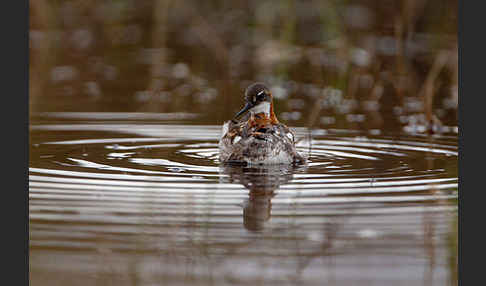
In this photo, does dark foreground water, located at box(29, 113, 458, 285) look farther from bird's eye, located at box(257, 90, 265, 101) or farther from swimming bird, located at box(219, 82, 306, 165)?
bird's eye, located at box(257, 90, 265, 101)

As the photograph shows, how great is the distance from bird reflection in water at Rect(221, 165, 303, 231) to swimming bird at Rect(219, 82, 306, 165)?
4.4 inches

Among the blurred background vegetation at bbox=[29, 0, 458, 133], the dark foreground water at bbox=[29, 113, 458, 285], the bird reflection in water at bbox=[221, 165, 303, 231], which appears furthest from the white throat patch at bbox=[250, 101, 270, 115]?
the blurred background vegetation at bbox=[29, 0, 458, 133]

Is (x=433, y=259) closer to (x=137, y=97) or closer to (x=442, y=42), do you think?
(x=137, y=97)

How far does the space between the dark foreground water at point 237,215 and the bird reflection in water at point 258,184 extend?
2cm

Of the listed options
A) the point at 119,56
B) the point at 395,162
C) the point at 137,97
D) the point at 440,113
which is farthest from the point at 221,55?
the point at 395,162

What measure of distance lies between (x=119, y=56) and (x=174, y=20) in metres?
3.28

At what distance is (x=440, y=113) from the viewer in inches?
487

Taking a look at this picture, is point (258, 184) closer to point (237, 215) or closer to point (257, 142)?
point (257, 142)

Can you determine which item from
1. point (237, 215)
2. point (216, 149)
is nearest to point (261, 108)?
point (216, 149)

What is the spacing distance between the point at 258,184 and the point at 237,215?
1.26 metres

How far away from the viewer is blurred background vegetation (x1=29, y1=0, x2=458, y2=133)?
12781mm

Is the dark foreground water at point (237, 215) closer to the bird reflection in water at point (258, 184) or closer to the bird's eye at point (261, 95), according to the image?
the bird reflection in water at point (258, 184)

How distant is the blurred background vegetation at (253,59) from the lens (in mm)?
12781

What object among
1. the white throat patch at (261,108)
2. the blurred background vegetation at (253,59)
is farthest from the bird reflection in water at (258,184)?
the blurred background vegetation at (253,59)
